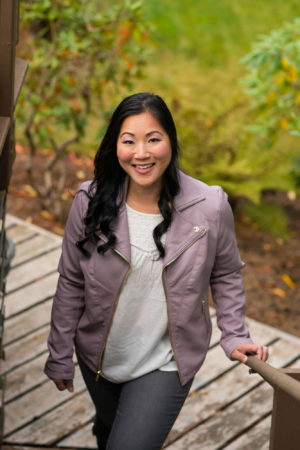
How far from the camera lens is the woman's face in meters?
3.12

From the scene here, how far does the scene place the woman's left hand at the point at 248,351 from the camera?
3197mm

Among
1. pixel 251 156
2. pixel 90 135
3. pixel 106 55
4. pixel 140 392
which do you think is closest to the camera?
pixel 140 392

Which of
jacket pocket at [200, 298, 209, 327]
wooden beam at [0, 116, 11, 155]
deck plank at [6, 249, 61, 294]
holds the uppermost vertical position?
wooden beam at [0, 116, 11, 155]

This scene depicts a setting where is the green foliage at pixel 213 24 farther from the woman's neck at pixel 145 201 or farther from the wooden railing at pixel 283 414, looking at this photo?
the wooden railing at pixel 283 414

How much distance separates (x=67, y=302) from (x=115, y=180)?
0.50m

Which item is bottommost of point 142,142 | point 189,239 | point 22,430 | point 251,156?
point 22,430

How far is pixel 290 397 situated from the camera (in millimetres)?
2820

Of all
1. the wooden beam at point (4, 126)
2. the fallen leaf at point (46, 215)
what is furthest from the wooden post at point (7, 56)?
the fallen leaf at point (46, 215)

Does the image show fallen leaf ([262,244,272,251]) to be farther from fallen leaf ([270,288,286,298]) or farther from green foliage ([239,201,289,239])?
fallen leaf ([270,288,286,298])

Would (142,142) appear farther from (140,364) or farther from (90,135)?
(90,135)

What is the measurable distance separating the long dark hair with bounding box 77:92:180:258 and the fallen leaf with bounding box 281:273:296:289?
11.8 ft

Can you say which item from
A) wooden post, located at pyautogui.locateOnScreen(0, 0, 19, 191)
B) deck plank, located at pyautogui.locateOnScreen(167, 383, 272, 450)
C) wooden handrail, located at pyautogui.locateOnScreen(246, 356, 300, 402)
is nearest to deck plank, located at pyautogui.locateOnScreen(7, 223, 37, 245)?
deck plank, located at pyautogui.locateOnScreen(167, 383, 272, 450)

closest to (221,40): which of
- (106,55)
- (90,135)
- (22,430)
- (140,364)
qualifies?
(90,135)

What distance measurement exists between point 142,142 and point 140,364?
33.0 inches
